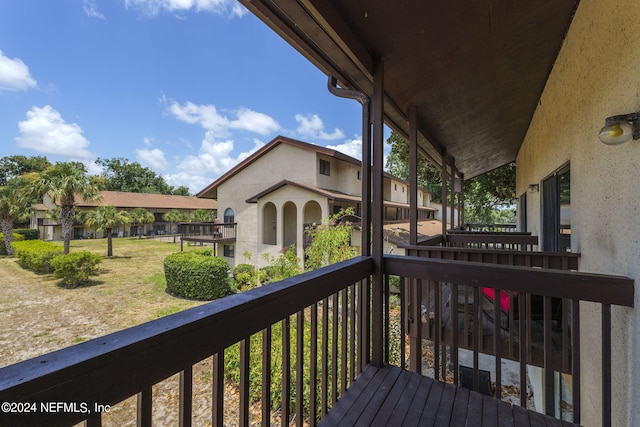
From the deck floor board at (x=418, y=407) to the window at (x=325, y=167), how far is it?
464 inches

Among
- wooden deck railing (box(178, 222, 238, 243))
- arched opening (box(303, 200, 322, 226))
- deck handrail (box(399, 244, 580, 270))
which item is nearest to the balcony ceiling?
deck handrail (box(399, 244, 580, 270))

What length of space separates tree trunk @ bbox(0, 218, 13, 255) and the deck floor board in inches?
958

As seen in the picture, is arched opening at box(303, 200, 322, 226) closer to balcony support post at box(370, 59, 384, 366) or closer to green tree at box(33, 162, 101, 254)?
balcony support post at box(370, 59, 384, 366)

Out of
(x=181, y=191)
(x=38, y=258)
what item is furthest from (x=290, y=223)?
(x=181, y=191)

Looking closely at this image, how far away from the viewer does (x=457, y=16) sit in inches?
80.6

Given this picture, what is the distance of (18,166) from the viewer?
31.2 meters

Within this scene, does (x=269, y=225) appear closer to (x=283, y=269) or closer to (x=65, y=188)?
(x=283, y=269)

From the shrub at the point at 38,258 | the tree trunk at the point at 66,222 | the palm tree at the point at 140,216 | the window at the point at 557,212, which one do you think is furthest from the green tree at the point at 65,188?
the window at the point at 557,212

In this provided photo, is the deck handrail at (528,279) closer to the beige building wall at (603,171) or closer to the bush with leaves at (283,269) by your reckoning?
the beige building wall at (603,171)

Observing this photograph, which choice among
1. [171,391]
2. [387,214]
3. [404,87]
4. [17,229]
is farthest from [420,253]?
[17,229]

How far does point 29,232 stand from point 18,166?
1404 cm

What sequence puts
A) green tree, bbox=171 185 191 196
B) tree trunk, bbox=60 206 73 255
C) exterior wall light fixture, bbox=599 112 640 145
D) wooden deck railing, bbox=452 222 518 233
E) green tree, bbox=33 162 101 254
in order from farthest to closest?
green tree, bbox=171 185 191 196 < tree trunk, bbox=60 206 73 255 < green tree, bbox=33 162 101 254 < wooden deck railing, bbox=452 222 518 233 < exterior wall light fixture, bbox=599 112 640 145

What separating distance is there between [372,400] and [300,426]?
490 millimetres

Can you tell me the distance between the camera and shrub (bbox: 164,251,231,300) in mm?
10562
